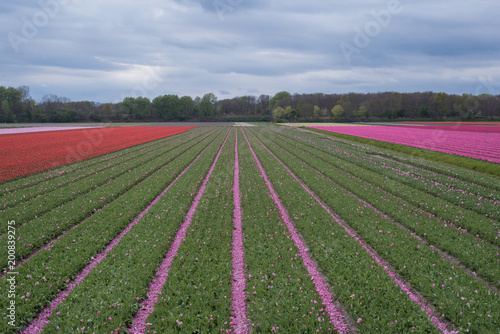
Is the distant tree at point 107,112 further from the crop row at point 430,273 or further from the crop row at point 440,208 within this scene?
the crop row at point 430,273

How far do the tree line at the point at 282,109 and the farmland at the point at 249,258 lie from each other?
422 feet

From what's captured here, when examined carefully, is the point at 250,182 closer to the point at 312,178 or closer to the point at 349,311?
the point at 312,178

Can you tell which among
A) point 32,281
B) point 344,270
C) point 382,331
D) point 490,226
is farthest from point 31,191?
point 490,226

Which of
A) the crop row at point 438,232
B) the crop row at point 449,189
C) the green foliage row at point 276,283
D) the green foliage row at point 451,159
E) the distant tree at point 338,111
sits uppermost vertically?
the distant tree at point 338,111

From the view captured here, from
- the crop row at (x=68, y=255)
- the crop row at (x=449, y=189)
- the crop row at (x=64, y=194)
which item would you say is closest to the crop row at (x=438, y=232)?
the crop row at (x=449, y=189)

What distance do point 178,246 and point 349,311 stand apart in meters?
5.75

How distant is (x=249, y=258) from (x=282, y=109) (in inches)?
5843

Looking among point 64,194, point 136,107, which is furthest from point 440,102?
point 136,107

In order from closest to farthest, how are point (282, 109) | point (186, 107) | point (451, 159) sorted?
point (451, 159)
point (282, 109)
point (186, 107)

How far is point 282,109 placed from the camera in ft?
496

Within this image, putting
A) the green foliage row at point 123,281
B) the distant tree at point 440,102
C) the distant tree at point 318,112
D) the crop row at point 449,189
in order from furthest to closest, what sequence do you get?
the distant tree at point 318,112, the distant tree at point 440,102, the crop row at point 449,189, the green foliage row at point 123,281

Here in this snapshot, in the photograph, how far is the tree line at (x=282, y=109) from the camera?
119 metres

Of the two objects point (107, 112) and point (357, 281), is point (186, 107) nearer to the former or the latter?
point (107, 112)

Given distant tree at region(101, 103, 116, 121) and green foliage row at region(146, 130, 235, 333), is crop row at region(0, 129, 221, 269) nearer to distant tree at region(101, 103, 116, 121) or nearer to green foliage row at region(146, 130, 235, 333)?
green foliage row at region(146, 130, 235, 333)
